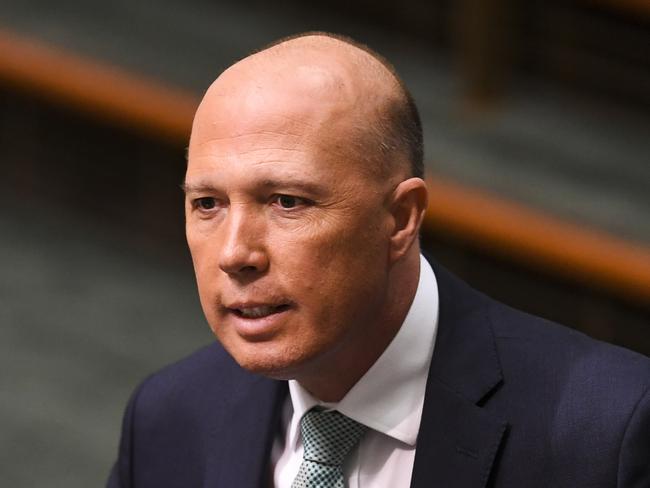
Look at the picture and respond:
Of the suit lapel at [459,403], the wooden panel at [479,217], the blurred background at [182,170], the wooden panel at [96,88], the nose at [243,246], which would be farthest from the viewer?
the wooden panel at [96,88]

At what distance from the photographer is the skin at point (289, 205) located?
1528 mm

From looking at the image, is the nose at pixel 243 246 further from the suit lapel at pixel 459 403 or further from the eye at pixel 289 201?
the suit lapel at pixel 459 403

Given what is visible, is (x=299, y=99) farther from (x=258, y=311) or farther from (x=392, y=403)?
(x=392, y=403)

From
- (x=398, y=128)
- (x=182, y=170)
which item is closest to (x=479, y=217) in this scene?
(x=182, y=170)

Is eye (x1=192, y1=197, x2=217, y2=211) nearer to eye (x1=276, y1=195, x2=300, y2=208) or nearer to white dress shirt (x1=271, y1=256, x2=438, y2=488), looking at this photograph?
eye (x1=276, y1=195, x2=300, y2=208)

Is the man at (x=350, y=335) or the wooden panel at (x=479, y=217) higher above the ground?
the man at (x=350, y=335)

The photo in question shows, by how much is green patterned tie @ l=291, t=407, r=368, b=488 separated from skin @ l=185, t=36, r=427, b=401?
119 millimetres

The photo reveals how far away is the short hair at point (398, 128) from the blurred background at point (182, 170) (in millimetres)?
1668

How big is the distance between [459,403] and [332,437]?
0.45 ft

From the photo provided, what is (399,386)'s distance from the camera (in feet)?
5.56

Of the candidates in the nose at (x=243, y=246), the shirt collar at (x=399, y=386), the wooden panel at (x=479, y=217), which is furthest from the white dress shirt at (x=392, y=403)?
the wooden panel at (x=479, y=217)

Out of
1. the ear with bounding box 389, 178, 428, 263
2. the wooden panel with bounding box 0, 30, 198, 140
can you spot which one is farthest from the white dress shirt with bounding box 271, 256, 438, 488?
the wooden panel with bounding box 0, 30, 198, 140

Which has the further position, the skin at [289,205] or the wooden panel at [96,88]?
the wooden panel at [96,88]

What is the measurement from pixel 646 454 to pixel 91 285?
2648 mm
